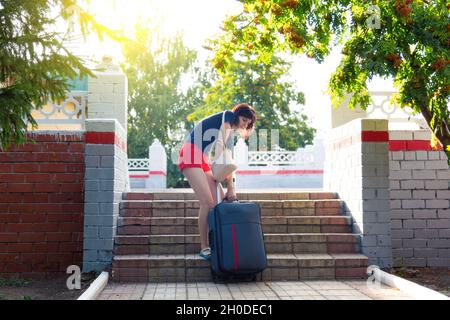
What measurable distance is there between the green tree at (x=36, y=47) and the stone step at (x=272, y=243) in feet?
7.06

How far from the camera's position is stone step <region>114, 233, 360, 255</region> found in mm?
7270

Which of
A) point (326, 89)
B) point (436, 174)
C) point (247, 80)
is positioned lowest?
point (436, 174)

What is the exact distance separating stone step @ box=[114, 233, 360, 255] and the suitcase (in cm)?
107

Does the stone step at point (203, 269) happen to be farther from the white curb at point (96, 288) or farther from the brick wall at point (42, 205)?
the brick wall at point (42, 205)

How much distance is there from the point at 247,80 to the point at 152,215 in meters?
16.6

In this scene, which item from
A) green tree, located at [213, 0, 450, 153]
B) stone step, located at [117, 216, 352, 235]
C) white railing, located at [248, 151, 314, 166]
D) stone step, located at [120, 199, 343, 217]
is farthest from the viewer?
white railing, located at [248, 151, 314, 166]

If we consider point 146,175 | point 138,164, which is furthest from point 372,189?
point 138,164

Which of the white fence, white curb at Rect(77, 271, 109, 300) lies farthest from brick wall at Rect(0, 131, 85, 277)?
the white fence

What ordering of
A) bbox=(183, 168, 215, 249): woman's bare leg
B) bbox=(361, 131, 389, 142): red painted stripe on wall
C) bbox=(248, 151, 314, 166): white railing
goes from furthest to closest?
bbox=(248, 151, 314, 166): white railing
bbox=(361, 131, 389, 142): red painted stripe on wall
bbox=(183, 168, 215, 249): woman's bare leg

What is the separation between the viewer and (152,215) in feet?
26.1

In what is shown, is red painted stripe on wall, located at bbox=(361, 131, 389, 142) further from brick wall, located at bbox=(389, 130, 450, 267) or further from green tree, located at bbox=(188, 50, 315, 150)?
green tree, located at bbox=(188, 50, 315, 150)

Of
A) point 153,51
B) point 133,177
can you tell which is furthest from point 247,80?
point 153,51
